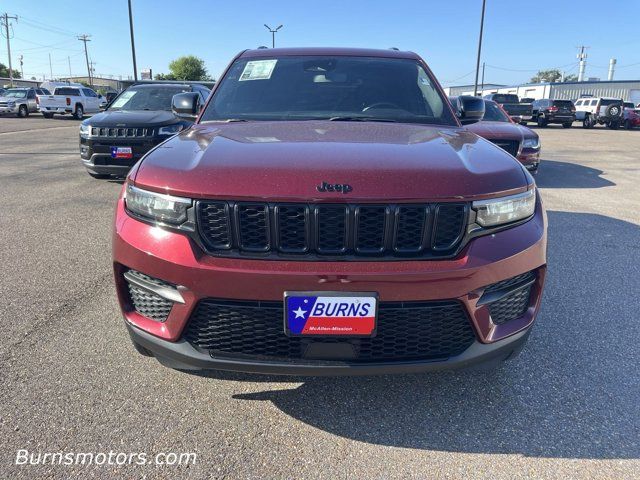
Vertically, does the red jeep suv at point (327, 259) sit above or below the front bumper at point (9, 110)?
above

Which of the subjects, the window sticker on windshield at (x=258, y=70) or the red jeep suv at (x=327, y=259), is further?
the window sticker on windshield at (x=258, y=70)

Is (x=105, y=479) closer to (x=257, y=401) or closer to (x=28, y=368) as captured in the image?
(x=257, y=401)

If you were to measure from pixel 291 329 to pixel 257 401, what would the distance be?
0.71m

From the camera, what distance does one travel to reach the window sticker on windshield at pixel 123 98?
8.53 meters

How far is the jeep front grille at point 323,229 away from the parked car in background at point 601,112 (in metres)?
31.3

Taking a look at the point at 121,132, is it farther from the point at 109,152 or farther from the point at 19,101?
the point at 19,101

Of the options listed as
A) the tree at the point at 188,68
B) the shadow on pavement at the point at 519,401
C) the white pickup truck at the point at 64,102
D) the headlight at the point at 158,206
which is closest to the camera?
the headlight at the point at 158,206

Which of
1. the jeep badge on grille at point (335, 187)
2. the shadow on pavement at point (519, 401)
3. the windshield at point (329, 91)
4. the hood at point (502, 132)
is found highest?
the windshield at point (329, 91)

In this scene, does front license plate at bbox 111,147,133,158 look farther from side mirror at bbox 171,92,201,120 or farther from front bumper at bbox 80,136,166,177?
side mirror at bbox 171,92,201,120

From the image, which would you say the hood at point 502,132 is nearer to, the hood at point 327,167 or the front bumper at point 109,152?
the front bumper at point 109,152

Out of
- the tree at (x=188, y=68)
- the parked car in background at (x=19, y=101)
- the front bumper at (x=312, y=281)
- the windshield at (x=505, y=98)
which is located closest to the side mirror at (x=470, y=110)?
the front bumper at (x=312, y=281)

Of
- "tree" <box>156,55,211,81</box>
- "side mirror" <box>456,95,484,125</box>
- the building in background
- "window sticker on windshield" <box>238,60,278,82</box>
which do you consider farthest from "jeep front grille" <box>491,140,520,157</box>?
"tree" <box>156,55,211,81</box>

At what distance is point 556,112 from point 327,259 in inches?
1188

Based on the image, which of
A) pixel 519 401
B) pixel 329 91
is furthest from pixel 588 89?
pixel 519 401
